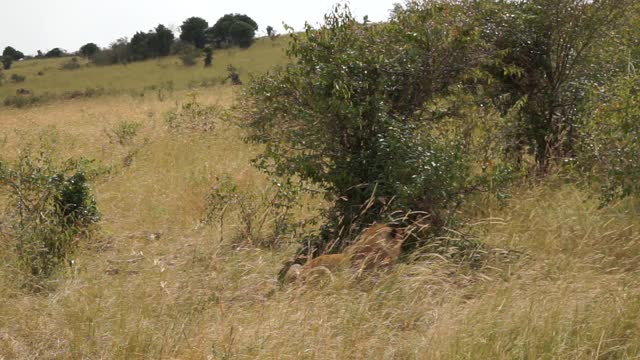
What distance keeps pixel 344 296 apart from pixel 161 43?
1489 inches

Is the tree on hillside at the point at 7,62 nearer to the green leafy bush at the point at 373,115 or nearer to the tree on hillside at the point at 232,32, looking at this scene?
the tree on hillside at the point at 232,32

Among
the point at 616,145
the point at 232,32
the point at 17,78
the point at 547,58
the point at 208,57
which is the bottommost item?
the point at 17,78

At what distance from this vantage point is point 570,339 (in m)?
3.46

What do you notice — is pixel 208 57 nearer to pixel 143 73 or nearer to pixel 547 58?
pixel 143 73

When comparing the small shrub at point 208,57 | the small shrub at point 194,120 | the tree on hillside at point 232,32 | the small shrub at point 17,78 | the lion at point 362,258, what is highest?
the tree on hillside at point 232,32

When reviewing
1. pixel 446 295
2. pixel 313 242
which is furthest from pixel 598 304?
pixel 313 242

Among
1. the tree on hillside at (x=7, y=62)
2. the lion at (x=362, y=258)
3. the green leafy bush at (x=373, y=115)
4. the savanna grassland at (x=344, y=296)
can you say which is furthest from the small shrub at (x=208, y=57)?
the lion at (x=362, y=258)

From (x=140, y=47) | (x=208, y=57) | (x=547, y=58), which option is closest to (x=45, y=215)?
(x=547, y=58)

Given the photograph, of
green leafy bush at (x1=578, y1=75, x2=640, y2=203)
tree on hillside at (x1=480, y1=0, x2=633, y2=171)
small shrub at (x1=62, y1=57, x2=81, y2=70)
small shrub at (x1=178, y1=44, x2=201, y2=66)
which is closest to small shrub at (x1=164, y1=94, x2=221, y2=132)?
tree on hillside at (x1=480, y1=0, x2=633, y2=171)

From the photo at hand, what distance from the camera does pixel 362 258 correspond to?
4559 mm

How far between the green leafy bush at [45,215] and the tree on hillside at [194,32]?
38.1 m

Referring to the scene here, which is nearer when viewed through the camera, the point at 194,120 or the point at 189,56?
the point at 194,120

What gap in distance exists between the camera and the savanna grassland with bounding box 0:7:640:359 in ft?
11.3

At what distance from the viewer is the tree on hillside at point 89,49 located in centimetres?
4357
